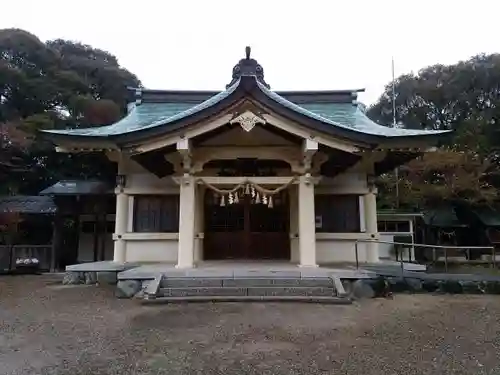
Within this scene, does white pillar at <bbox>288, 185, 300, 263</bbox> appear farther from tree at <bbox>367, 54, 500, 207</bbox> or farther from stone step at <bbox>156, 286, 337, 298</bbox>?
tree at <bbox>367, 54, 500, 207</bbox>

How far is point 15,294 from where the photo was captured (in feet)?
29.3

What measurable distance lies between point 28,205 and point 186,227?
32.8 ft

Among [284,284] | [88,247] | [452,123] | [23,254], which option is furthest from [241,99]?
[452,123]

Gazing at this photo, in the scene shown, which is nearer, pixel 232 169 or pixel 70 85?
pixel 232 169

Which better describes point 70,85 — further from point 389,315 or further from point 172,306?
point 389,315

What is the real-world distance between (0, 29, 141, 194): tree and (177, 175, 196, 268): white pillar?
1064 centimetres

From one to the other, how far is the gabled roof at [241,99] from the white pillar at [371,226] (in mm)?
1978

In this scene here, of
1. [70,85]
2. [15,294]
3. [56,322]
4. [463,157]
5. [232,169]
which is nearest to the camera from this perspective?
[56,322]

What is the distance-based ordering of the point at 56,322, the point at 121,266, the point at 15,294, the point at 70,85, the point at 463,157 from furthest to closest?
the point at 70,85 → the point at 463,157 → the point at 121,266 → the point at 15,294 → the point at 56,322

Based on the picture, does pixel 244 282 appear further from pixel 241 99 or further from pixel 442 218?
pixel 442 218

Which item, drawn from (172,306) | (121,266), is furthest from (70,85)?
(172,306)

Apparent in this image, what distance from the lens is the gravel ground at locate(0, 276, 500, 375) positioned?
3.96 meters

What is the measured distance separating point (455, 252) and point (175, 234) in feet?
56.5

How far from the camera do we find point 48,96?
24.0 metres
